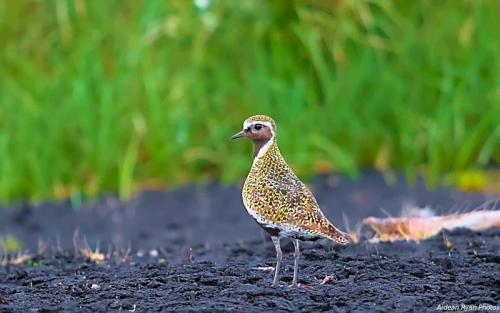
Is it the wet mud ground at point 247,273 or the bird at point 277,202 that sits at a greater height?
the bird at point 277,202

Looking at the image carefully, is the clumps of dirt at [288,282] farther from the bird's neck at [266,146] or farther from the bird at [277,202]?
the bird's neck at [266,146]

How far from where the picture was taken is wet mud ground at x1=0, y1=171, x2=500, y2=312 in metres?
4.43

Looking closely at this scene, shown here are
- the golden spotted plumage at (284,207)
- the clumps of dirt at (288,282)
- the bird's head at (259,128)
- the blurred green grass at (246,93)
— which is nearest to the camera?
the clumps of dirt at (288,282)

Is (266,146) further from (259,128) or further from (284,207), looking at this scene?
(284,207)

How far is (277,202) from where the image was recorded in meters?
4.59

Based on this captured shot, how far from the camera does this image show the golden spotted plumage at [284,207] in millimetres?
4562

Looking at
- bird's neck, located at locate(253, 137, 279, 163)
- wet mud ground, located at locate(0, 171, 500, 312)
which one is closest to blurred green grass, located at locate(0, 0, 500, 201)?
wet mud ground, located at locate(0, 171, 500, 312)

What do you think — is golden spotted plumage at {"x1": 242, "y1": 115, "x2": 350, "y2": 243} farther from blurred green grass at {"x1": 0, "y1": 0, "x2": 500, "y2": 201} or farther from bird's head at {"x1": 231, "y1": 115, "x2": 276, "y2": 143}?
blurred green grass at {"x1": 0, "y1": 0, "x2": 500, "y2": 201}

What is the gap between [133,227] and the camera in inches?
344

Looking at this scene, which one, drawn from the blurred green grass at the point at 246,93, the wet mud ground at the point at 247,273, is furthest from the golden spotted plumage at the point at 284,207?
the blurred green grass at the point at 246,93

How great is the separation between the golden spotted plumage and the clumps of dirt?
0.79 ft

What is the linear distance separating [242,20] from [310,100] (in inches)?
43.2

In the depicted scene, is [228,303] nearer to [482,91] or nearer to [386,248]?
[386,248]

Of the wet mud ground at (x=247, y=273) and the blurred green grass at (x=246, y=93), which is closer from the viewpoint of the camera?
the wet mud ground at (x=247, y=273)
